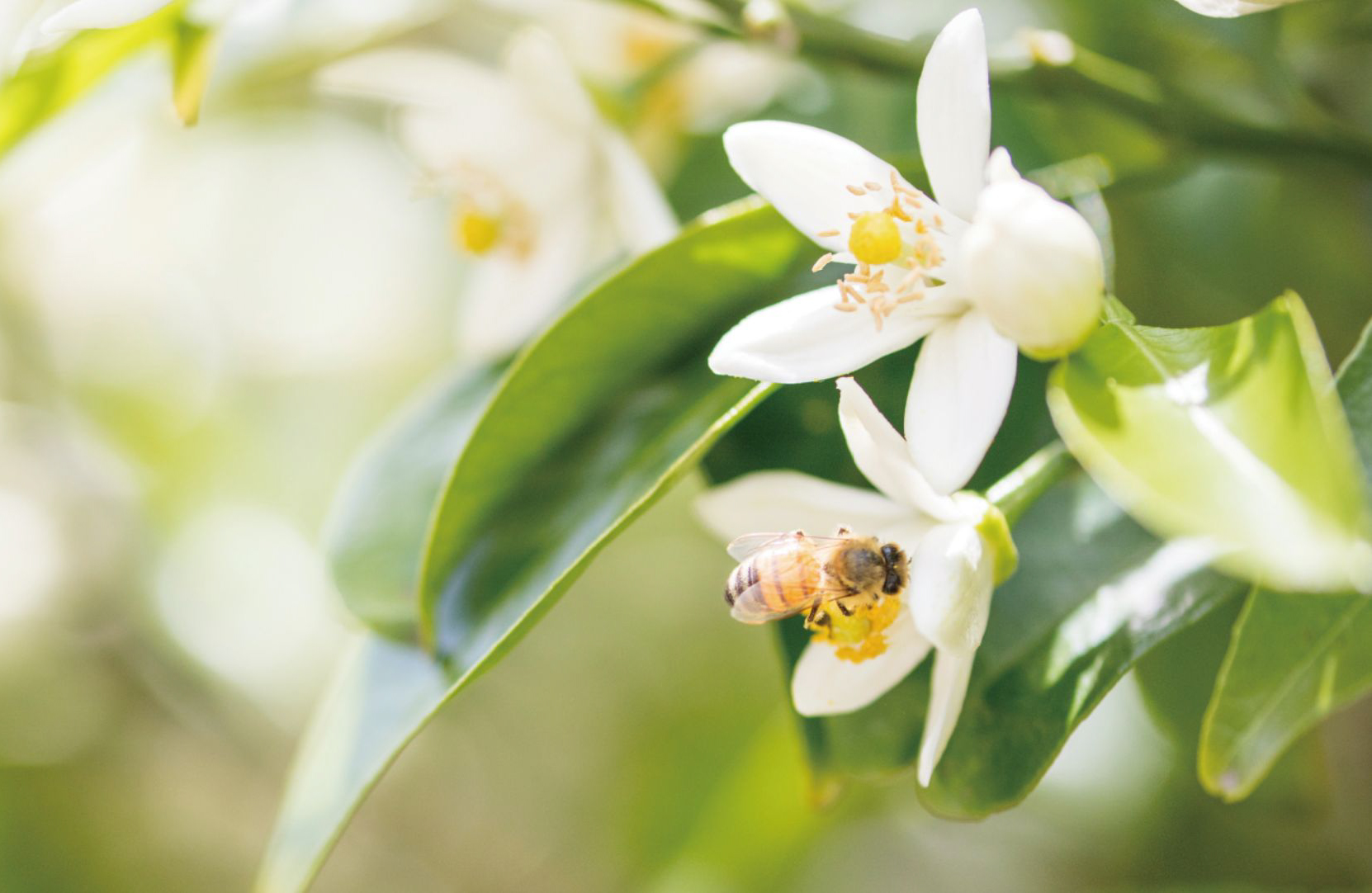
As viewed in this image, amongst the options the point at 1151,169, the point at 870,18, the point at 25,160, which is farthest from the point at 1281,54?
the point at 25,160

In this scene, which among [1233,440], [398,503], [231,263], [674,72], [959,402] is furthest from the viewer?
[231,263]

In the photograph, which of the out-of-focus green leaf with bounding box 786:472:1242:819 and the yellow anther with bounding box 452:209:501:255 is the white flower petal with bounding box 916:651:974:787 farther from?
the yellow anther with bounding box 452:209:501:255

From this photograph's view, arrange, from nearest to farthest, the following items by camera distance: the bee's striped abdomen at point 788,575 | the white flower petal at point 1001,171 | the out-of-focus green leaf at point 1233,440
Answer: the out-of-focus green leaf at point 1233,440, the white flower petal at point 1001,171, the bee's striped abdomen at point 788,575

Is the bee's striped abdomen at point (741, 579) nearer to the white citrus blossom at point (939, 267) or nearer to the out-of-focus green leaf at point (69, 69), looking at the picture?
the white citrus blossom at point (939, 267)

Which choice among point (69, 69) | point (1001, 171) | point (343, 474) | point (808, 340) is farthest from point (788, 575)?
point (343, 474)

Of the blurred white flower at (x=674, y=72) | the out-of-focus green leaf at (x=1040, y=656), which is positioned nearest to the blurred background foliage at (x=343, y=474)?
the blurred white flower at (x=674, y=72)

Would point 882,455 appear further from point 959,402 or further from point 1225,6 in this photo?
point 1225,6

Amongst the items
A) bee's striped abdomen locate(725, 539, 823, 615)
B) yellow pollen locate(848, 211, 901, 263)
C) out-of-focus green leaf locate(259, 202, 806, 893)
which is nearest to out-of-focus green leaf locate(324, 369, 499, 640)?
out-of-focus green leaf locate(259, 202, 806, 893)
